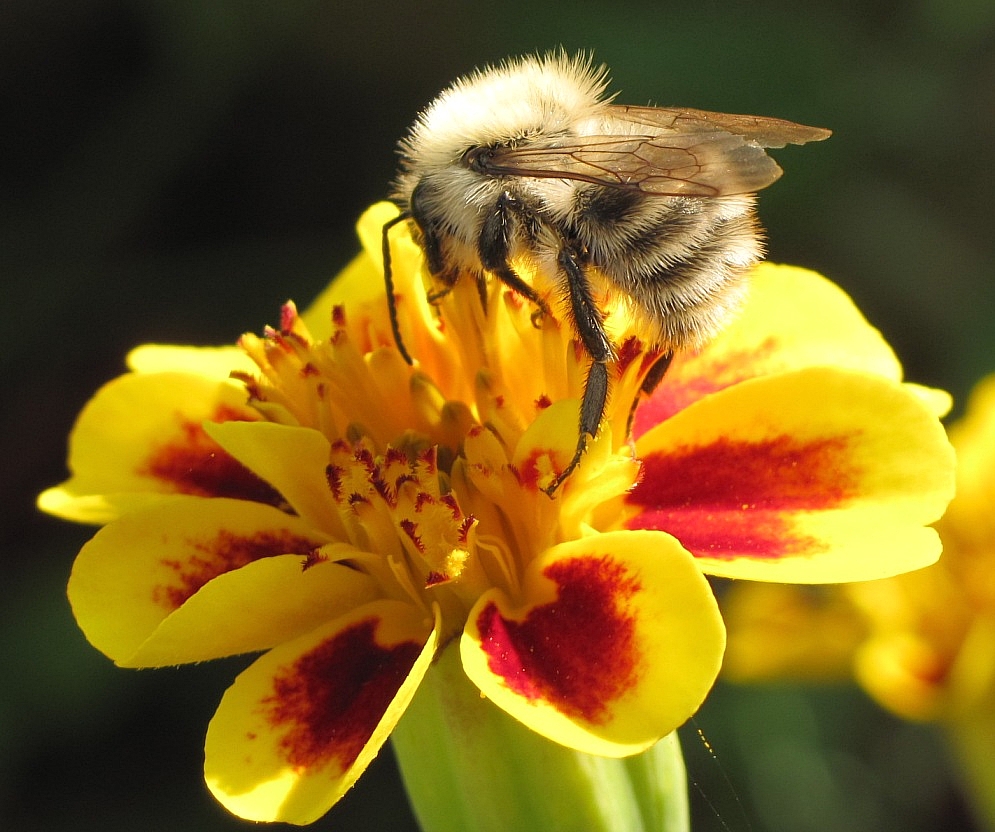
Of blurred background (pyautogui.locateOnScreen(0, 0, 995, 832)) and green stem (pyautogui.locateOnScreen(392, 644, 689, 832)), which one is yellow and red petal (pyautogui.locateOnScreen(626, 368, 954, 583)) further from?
blurred background (pyautogui.locateOnScreen(0, 0, 995, 832))

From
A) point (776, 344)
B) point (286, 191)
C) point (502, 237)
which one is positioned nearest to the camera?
point (502, 237)

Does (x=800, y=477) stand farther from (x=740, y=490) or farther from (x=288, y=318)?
(x=288, y=318)

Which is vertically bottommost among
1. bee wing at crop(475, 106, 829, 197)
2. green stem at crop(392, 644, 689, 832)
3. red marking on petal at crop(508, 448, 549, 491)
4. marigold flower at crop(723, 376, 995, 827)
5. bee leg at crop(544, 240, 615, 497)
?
marigold flower at crop(723, 376, 995, 827)

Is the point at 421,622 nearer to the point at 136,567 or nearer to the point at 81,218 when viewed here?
the point at 136,567

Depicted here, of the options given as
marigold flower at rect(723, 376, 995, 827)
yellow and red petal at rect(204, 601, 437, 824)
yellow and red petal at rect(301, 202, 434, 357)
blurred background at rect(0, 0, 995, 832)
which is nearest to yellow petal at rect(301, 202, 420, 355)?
yellow and red petal at rect(301, 202, 434, 357)

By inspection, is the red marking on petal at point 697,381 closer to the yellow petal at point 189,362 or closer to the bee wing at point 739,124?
the bee wing at point 739,124

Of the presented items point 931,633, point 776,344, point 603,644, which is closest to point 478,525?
point 603,644
